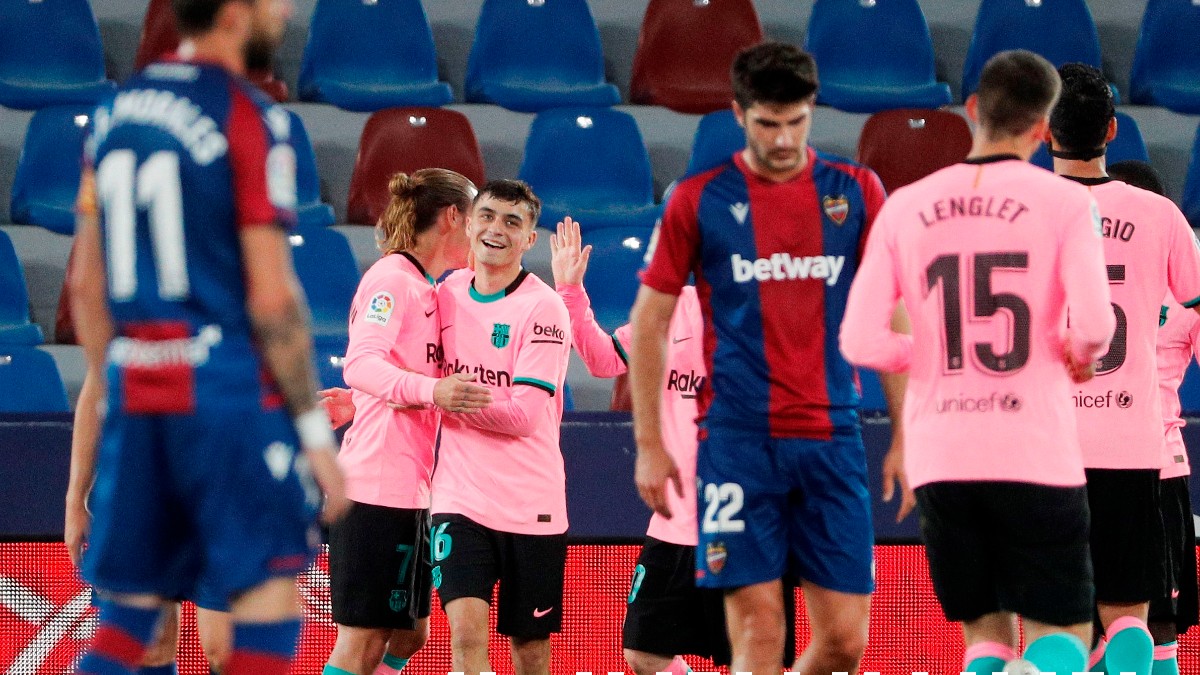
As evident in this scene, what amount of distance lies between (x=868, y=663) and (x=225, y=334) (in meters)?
3.72

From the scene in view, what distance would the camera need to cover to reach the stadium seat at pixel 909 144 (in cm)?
860

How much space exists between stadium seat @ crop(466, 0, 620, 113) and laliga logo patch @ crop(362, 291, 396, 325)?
4237 mm

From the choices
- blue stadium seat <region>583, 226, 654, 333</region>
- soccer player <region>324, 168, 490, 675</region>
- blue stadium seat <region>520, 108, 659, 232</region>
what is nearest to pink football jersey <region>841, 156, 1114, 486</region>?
soccer player <region>324, 168, 490, 675</region>

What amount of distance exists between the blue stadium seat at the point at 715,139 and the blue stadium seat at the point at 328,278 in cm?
212

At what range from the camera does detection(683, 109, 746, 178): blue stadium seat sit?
8664 millimetres

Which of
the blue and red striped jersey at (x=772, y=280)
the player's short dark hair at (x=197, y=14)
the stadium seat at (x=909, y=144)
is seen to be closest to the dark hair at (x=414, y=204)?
the blue and red striped jersey at (x=772, y=280)

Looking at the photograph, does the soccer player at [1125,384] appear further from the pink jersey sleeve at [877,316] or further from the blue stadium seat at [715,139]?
the blue stadium seat at [715,139]

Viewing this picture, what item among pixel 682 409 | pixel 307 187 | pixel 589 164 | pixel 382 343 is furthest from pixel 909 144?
pixel 382 343

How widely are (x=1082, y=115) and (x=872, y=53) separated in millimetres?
4892

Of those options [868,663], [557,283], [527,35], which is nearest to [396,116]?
[527,35]

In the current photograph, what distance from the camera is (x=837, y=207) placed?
14.0ft

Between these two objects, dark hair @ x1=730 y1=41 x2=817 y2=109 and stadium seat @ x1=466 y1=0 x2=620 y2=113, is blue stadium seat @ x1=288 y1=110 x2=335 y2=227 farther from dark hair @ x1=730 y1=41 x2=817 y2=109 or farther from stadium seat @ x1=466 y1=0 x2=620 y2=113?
dark hair @ x1=730 y1=41 x2=817 y2=109

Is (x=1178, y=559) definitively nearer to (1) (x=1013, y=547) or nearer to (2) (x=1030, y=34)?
(1) (x=1013, y=547)

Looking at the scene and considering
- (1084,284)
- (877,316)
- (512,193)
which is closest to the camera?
(1084,284)
